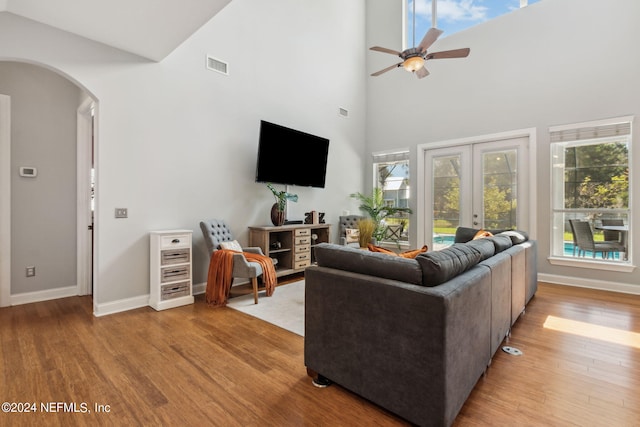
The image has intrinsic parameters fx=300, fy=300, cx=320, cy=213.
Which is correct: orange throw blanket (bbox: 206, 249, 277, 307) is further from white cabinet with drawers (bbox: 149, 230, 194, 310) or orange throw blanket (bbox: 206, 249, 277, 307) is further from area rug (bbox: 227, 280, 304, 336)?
white cabinet with drawers (bbox: 149, 230, 194, 310)

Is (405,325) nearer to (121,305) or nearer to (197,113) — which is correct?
(121,305)

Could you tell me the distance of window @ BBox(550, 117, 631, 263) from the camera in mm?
4164

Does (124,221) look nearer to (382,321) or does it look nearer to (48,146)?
(48,146)

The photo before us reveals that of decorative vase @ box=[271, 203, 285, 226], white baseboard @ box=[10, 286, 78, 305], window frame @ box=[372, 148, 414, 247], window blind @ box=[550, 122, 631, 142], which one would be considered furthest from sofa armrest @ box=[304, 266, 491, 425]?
window frame @ box=[372, 148, 414, 247]

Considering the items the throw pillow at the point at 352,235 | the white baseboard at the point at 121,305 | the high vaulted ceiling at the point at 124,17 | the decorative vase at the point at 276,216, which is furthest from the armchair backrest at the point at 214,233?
the throw pillow at the point at 352,235

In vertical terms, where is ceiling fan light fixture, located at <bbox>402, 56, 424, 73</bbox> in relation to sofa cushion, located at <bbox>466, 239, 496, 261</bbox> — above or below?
above

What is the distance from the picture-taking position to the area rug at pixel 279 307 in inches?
117

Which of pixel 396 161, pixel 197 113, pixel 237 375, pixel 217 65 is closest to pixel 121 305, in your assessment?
pixel 237 375

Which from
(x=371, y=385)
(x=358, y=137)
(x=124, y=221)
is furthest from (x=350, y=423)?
(x=358, y=137)

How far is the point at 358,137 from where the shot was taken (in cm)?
682

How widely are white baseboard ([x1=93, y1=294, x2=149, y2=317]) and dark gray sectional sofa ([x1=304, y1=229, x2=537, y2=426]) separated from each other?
2.50 m

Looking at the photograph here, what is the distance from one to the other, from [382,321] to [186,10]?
290cm

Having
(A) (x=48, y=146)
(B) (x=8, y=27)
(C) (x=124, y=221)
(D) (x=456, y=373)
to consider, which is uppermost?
(B) (x=8, y=27)

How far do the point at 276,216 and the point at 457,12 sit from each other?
5.26 meters
